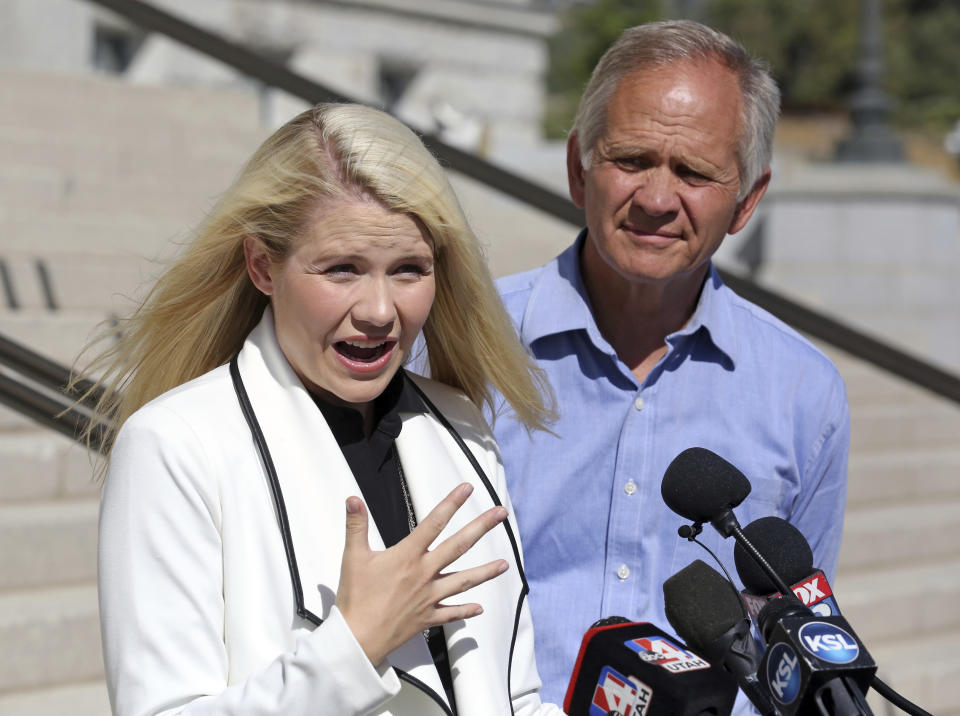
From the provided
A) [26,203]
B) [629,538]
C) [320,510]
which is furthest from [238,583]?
[26,203]

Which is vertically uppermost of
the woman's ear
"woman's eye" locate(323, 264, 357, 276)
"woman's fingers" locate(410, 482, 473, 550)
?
"woman's eye" locate(323, 264, 357, 276)

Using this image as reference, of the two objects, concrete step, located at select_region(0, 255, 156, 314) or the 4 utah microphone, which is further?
concrete step, located at select_region(0, 255, 156, 314)

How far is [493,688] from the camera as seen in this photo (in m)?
1.89

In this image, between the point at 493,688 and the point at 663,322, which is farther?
the point at 663,322

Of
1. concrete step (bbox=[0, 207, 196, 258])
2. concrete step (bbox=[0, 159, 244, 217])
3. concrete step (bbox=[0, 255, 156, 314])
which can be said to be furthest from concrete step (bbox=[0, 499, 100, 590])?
concrete step (bbox=[0, 159, 244, 217])

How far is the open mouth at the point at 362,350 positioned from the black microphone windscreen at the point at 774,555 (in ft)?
2.15

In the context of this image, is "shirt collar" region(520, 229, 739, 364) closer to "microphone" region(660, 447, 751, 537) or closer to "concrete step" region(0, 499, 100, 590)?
"microphone" region(660, 447, 751, 537)

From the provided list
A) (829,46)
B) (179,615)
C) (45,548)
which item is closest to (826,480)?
(179,615)

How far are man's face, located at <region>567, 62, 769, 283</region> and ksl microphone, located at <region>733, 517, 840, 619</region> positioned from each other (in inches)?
41.9

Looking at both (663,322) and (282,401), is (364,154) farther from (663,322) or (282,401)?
(663,322)

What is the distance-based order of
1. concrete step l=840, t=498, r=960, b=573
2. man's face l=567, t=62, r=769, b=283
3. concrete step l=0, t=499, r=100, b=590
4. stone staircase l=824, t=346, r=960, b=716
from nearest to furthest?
man's face l=567, t=62, r=769, b=283, concrete step l=0, t=499, r=100, b=590, stone staircase l=824, t=346, r=960, b=716, concrete step l=840, t=498, r=960, b=573

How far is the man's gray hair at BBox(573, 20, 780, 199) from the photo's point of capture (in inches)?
103

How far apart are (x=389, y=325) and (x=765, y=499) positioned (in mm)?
1085

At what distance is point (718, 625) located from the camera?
1.47 metres
